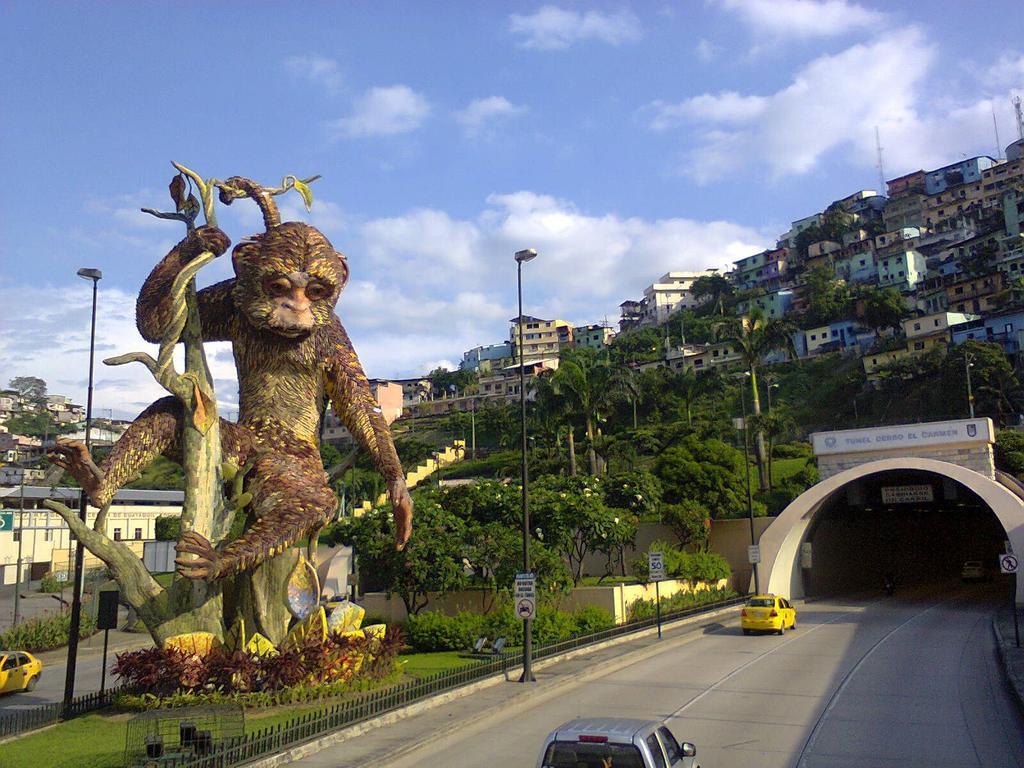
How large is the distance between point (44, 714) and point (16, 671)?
820 cm

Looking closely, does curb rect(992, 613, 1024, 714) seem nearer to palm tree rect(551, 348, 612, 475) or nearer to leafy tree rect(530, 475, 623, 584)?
leafy tree rect(530, 475, 623, 584)

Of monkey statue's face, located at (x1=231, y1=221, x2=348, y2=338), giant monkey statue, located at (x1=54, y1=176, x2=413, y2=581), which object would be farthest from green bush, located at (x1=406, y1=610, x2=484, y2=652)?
monkey statue's face, located at (x1=231, y1=221, x2=348, y2=338)

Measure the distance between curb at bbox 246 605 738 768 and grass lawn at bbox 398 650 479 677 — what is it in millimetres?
2421

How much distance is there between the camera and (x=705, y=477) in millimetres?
43344

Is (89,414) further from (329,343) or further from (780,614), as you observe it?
(780,614)

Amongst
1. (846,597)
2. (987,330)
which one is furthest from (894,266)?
(846,597)

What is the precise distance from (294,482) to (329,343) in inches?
141

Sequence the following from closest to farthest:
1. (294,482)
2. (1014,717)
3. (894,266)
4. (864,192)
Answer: (1014,717) < (294,482) < (894,266) < (864,192)

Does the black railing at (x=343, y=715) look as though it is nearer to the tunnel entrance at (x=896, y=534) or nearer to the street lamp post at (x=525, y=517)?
the street lamp post at (x=525, y=517)

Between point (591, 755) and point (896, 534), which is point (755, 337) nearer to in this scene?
point (896, 534)

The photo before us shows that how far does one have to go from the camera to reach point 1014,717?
15.8 meters

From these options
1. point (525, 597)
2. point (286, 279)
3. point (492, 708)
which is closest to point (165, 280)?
point (286, 279)

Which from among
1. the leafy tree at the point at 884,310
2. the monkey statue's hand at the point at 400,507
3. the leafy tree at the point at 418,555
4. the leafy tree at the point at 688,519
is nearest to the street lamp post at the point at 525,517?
the monkey statue's hand at the point at 400,507

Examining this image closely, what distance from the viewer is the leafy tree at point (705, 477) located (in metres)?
43.3
